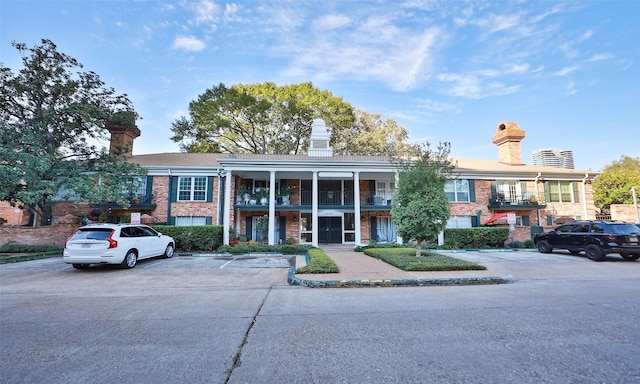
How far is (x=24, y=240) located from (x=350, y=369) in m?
18.4

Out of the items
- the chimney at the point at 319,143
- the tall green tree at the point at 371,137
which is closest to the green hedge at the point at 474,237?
the chimney at the point at 319,143

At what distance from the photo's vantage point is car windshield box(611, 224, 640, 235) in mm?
11273

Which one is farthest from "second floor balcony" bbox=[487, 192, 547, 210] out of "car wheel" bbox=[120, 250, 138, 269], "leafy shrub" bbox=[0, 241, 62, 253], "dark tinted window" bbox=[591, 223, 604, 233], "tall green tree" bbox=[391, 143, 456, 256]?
"leafy shrub" bbox=[0, 241, 62, 253]

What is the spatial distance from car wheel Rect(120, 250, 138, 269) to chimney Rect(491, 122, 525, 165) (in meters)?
24.6

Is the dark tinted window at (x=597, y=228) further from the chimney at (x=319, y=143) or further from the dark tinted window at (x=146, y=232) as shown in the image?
the dark tinted window at (x=146, y=232)

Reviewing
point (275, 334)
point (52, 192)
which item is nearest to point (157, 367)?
point (275, 334)

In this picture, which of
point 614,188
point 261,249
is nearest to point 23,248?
point 261,249

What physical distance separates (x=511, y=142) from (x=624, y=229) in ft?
41.6

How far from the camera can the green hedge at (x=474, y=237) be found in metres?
16.5

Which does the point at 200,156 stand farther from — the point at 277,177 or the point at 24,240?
the point at 24,240

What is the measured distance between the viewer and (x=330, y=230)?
19.2 m

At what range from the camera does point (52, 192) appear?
12938mm

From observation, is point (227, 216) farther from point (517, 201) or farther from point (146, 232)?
point (517, 201)

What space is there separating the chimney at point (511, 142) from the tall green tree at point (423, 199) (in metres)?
14.1
